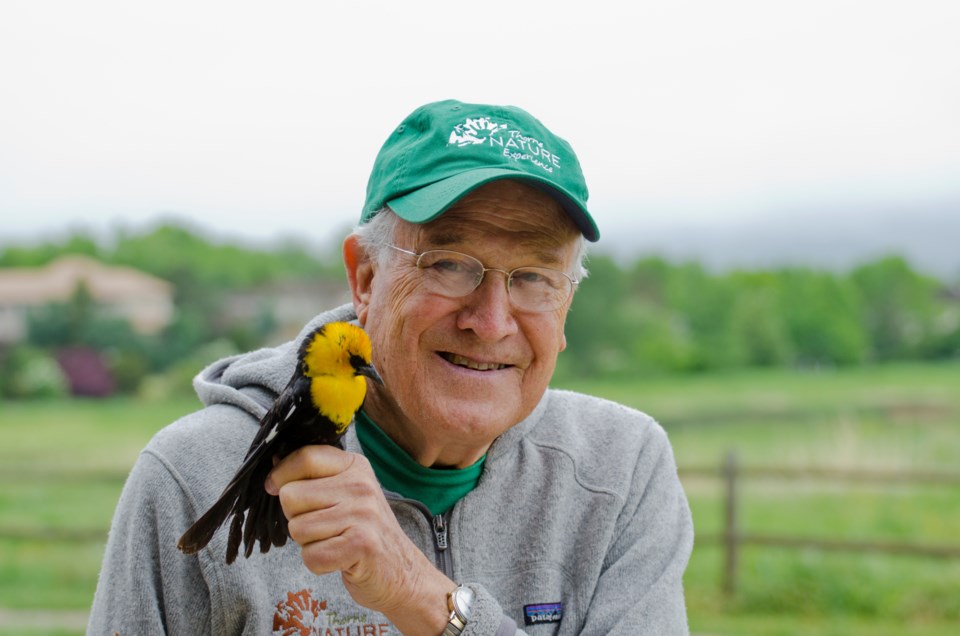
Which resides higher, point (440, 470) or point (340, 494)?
point (340, 494)

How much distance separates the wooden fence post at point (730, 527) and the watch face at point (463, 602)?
7023mm

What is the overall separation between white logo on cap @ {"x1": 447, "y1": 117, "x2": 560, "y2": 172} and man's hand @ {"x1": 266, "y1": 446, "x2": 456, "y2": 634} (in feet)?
2.43

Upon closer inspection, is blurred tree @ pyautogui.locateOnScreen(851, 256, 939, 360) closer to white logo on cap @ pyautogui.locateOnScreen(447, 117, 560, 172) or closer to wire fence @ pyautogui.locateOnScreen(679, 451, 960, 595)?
wire fence @ pyautogui.locateOnScreen(679, 451, 960, 595)

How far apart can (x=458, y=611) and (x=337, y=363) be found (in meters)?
0.54

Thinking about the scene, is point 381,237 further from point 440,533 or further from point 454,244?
point 440,533

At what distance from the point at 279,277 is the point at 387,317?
36.2 feet

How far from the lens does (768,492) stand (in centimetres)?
900

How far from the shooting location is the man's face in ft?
6.15

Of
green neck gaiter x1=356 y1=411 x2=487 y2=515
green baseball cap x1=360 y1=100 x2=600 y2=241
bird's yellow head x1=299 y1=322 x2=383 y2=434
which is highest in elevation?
green baseball cap x1=360 y1=100 x2=600 y2=241

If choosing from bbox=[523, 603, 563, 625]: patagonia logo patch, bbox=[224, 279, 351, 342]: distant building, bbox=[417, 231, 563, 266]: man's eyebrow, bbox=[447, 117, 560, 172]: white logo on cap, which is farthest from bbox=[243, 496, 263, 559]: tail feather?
bbox=[224, 279, 351, 342]: distant building

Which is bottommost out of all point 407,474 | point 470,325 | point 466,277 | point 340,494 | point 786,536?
point 786,536

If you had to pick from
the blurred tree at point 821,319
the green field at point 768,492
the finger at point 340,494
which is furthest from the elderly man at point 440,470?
the blurred tree at point 821,319

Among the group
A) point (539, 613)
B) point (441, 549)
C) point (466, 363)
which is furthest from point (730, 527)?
point (466, 363)

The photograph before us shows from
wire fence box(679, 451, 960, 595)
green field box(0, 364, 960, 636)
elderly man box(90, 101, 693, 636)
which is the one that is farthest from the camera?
wire fence box(679, 451, 960, 595)
